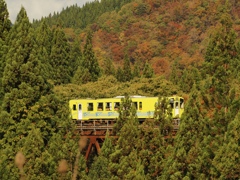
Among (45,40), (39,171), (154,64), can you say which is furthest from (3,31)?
(154,64)

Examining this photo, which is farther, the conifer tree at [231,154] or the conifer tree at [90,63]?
the conifer tree at [90,63]

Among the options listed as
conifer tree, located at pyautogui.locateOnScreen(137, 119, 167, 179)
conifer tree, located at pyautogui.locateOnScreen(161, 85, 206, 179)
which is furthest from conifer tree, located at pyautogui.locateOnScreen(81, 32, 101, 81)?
conifer tree, located at pyautogui.locateOnScreen(161, 85, 206, 179)

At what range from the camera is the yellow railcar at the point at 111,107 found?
39.0 meters

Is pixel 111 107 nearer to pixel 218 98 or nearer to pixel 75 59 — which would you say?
pixel 218 98

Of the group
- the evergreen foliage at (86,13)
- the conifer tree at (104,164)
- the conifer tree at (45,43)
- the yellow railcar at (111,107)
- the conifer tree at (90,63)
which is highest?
the evergreen foliage at (86,13)

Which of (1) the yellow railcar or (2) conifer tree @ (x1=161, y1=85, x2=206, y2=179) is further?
(1) the yellow railcar

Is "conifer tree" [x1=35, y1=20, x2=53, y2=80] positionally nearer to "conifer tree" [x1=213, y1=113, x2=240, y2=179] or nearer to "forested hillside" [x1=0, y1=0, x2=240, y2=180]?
"forested hillside" [x1=0, y1=0, x2=240, y2=180]

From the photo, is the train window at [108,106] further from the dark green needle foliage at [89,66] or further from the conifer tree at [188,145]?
the dark green needle foliage at [89,66]

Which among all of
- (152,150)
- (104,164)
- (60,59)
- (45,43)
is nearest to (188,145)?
(152,150)

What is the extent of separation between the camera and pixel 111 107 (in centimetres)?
3956

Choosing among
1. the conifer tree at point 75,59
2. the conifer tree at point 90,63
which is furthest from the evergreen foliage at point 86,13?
the conifer tree at point 90,63

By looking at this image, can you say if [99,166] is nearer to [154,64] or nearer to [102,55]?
[154,64]

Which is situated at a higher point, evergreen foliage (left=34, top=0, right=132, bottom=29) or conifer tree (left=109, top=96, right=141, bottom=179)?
evergreen foliage (left=34, top=0, right=132, bottom=29)

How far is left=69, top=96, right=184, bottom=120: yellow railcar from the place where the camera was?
39.0 metres
